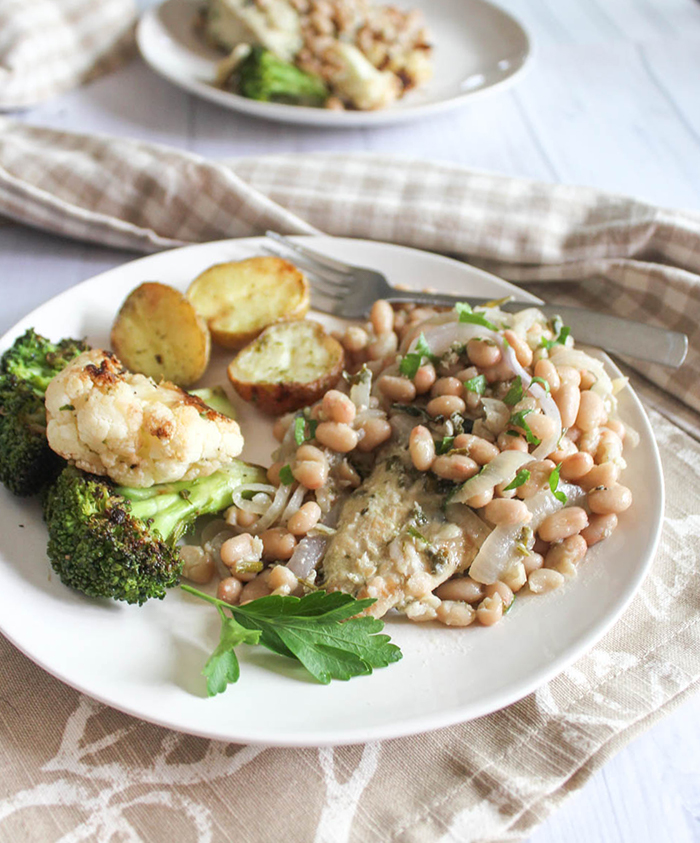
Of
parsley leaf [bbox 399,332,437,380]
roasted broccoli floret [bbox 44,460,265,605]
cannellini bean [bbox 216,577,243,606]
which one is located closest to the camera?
roasted broccoli floret [bbox 44,460,265,605]

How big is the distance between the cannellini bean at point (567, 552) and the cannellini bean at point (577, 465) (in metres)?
Result: 0.20

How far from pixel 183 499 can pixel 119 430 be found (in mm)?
318

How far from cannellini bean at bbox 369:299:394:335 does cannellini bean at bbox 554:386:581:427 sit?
2.45 ft

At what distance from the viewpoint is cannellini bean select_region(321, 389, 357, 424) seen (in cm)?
261

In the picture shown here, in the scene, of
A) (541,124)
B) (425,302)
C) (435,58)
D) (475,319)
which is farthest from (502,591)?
(435,58)

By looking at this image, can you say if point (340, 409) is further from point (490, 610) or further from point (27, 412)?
point (27, 412)

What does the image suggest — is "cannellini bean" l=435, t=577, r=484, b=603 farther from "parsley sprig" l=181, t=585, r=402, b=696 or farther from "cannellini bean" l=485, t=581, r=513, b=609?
"parsley sprig" l=181, t=585, r=402, b=696

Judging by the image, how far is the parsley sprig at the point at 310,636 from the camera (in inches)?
80.4

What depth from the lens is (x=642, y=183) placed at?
4.66 meters

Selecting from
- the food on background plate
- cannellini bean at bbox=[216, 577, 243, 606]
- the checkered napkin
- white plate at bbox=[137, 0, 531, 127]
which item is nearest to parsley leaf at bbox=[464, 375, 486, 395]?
cannellini bean at bbox=[216, 577, 243, 606]

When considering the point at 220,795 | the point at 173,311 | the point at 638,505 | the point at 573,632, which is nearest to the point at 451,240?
the point at 173,311

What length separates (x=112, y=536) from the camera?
2195 millimetres

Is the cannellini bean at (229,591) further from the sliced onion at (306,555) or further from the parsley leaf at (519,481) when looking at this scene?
the parsley leaf at (519,481)

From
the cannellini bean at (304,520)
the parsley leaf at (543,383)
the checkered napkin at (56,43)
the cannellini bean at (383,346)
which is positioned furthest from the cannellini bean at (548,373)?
the checkered napkin at (56,43)
